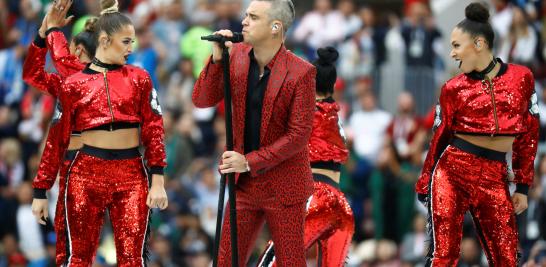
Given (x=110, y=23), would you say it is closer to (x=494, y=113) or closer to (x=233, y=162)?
(x=233, y=162)

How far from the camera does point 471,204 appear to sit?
30.2 ft

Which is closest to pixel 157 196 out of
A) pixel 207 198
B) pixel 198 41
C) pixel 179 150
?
pixel 207 198

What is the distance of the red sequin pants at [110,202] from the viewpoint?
345 inches

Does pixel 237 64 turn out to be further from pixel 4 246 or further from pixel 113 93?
pixel 4 246

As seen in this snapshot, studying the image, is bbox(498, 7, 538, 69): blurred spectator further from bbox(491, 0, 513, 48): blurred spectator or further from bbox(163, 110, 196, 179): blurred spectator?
bbox(163, 110, 196, 179): blurred spectator

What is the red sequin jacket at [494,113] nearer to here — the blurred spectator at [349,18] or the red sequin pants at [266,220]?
the red sequin pants at [266,220]

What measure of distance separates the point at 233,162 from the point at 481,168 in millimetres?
1974

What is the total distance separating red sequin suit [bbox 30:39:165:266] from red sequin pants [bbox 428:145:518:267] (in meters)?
1.92

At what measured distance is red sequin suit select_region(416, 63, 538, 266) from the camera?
9.08 meters

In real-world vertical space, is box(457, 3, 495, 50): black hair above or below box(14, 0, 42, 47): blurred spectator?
above

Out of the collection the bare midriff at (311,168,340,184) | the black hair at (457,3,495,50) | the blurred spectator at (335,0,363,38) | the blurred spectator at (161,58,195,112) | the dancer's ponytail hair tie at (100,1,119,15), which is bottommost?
the blurred spectator at (161,58,195,112)

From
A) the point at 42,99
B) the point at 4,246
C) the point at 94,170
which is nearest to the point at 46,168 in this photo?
the point at 94,170

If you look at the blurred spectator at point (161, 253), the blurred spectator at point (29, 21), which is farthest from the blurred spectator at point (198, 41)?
the blurred spectator at point (161, 253)

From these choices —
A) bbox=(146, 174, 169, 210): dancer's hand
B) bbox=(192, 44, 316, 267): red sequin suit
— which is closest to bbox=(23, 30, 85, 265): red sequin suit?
bbox=(146, 174, 169, 210): dancer's hand
